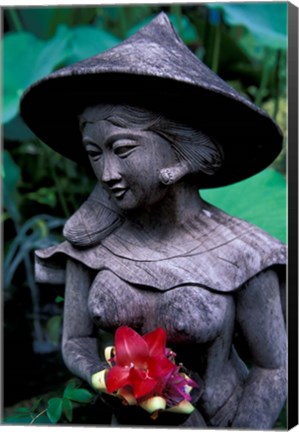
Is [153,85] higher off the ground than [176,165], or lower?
higher

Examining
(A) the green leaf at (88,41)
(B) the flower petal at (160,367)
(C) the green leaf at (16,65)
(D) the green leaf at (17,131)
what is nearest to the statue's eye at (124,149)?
(B) the flower petal at (160,367)

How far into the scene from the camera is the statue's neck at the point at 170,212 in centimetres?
157

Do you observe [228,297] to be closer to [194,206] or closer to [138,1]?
[194,206]

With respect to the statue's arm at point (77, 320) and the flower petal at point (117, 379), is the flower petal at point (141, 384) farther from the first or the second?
the statue's arm at point (77, 320)

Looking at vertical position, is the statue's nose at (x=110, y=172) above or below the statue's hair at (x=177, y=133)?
below

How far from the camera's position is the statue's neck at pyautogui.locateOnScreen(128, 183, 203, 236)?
5.16ft

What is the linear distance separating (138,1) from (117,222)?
1.72 ft

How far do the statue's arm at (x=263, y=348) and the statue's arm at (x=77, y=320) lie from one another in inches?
11.3

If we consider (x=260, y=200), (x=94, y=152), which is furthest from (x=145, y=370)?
(x=260, y=200)

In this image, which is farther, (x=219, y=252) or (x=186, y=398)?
(x=219, y=252)

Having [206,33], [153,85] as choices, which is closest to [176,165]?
[153,85]

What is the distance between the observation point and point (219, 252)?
155cm

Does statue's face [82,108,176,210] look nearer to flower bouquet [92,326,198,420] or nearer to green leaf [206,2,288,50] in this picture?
flower bouquet [92,326,198,420]

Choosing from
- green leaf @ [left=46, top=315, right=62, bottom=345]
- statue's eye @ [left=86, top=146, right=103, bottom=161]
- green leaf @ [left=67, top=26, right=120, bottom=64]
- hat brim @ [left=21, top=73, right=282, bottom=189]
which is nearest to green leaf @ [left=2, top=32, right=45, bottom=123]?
green leaf @ [left=67, top=26, right=120, bottom=64]
